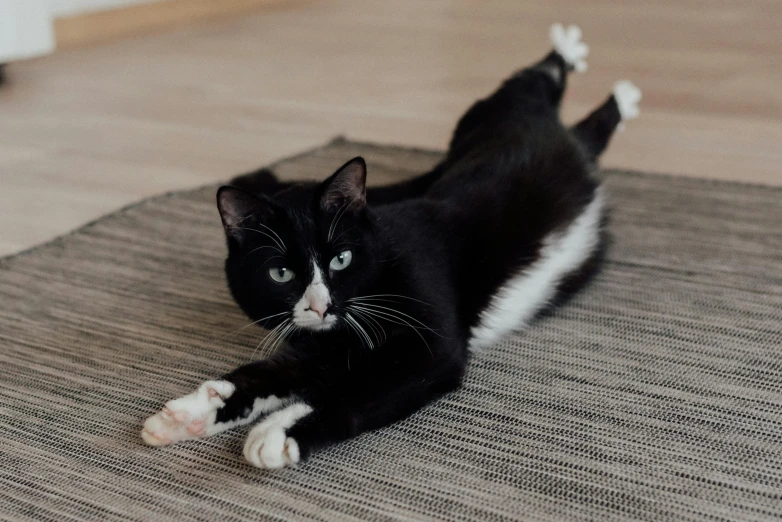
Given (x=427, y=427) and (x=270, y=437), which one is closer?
(x=270, y=437)

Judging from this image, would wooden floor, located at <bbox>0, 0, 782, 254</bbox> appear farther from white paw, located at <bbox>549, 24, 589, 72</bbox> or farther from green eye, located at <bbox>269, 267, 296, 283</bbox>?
green eye, located at <bbox>269, 267, 296, 283</bbox>

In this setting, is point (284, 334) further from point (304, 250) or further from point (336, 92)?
point (336, 92)

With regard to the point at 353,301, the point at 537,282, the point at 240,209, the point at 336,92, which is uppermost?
the point at 240,209

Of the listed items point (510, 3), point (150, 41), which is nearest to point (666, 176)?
point (150, 41)

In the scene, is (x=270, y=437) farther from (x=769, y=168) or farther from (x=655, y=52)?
(x=655, y=52)

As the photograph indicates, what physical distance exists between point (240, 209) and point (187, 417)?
12.2 inches

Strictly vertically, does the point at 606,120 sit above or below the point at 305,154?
above

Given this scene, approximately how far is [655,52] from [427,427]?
314 cm

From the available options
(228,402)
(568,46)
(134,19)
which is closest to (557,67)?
(568,46)

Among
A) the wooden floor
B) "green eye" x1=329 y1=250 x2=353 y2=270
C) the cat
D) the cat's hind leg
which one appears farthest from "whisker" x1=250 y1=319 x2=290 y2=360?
the cat's hind leg

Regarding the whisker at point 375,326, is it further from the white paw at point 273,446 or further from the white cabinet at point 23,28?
the white cabinet at point 23,28

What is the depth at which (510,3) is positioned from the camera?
5.40 m

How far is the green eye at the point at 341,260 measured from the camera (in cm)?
121

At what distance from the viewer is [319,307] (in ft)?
3.88
